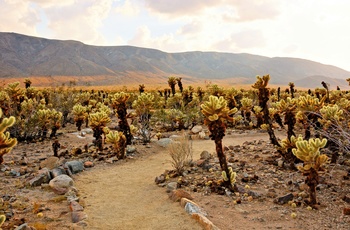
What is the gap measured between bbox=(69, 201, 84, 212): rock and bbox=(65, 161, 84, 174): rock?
328 cm

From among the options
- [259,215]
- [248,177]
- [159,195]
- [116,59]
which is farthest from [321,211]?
[116,59]

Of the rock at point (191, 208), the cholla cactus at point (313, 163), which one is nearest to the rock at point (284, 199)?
the cholla cactus at point (313, 163)

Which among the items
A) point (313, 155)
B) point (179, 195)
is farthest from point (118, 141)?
point (313, 155)

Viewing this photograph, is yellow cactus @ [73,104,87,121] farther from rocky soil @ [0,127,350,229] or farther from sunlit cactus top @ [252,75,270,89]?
sunlit cactus top @ [252,75,270,89]

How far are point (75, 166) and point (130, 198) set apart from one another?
3.39 metres

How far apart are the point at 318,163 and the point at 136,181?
528 centimetres

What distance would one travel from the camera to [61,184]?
8.46m

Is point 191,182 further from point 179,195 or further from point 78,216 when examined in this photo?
point 78,216

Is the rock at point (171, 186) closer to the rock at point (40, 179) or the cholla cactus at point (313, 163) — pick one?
the cholla cactus at point (313, 163)

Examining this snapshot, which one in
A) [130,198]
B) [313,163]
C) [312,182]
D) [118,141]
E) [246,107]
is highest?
[246,107]

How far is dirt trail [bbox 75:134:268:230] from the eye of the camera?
6375 millimetres

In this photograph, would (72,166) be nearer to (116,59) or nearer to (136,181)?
(136,181)

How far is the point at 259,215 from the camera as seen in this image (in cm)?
659

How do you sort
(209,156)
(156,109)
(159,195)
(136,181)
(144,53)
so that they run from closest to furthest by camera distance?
(159,195)
(136,181)
(209,156)
(156,109)
(144,53)
